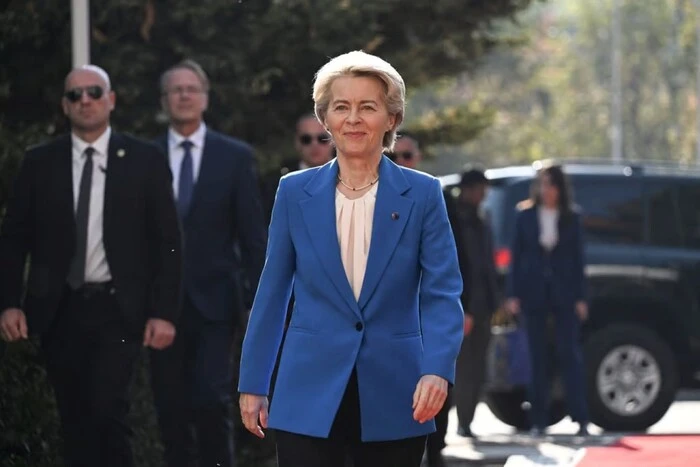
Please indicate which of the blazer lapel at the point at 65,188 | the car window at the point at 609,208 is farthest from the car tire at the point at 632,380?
the blazer lapel at the point at 65,188

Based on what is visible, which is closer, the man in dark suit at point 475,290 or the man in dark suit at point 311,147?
the man in dark suit at point 311,147

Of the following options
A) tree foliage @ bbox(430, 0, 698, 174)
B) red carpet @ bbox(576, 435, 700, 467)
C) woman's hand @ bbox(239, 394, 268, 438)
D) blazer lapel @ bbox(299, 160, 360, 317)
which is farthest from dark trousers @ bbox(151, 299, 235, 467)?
tree foliage @ bbox(430, 0, 698, 174)

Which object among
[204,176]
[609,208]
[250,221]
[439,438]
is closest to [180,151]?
[204,176]

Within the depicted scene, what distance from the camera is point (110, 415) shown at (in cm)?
798

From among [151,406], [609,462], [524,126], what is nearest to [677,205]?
[151,406]

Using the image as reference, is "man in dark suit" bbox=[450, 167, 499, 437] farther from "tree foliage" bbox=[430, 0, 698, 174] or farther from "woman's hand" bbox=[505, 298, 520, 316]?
"tree foliage" bbox=[430, 0, 698, 174]

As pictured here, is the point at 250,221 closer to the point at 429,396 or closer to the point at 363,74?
the point at 363,74

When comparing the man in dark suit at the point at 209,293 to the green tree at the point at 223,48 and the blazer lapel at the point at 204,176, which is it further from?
the green tree at the point at 223,48

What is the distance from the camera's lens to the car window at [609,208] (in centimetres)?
1545

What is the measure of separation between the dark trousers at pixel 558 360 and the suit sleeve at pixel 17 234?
665 centimetres

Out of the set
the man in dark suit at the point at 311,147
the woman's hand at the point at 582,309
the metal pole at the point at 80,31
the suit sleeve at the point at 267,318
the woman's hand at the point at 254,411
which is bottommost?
the woman's hand at the point at 254,411

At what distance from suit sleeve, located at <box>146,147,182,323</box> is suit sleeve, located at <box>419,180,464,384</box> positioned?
2574 mm

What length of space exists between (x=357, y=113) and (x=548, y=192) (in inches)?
340

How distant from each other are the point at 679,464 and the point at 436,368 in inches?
102
